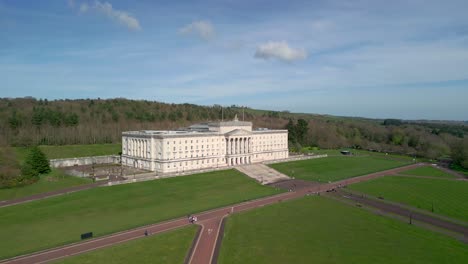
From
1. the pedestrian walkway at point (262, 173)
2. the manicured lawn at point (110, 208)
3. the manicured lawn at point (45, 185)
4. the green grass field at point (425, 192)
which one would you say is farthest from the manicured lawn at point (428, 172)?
the manicured lawn at point (45, 185)

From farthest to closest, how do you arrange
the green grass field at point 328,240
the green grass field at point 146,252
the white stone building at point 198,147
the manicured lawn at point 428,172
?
1. the manicured lawn at point 428,172
2. the white stone building at point 198,147
3. the green grass field at point 328,240
4. the green grass field at point 146,252

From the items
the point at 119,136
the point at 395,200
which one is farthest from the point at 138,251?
the point at 119,136

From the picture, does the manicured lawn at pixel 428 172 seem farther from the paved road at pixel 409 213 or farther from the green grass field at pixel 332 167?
the paved road at pixel 409 213

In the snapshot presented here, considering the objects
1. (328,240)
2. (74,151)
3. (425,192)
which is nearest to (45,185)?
(74,151)

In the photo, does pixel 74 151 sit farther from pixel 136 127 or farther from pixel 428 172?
pixel 428 172

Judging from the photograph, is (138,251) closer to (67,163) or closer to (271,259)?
(271,259)

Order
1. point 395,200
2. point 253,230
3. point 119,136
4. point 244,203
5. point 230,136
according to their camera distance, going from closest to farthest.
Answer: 1. point 253,230
2. point 244,203
3. point 395,200
4. point 230,136
5. point 119,136
